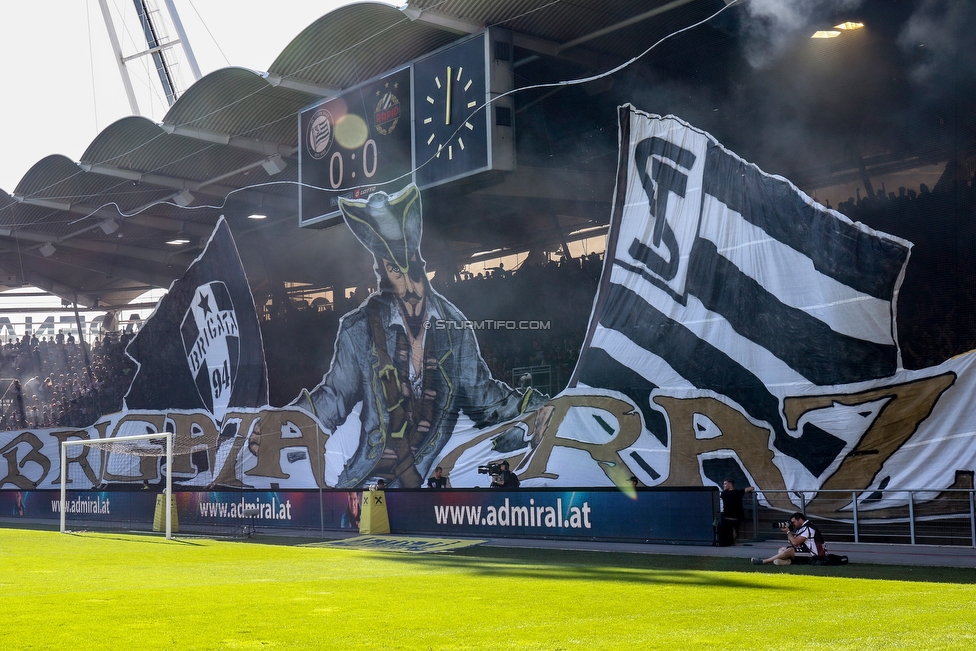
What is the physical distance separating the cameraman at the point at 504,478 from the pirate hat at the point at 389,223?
6808 mm

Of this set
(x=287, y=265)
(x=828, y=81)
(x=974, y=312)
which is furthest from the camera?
(x=287, y=265)

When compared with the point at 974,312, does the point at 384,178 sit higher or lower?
higher

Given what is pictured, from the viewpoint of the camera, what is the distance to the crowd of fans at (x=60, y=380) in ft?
131

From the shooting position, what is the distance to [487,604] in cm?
967

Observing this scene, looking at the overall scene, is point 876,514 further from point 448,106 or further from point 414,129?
point 414,129

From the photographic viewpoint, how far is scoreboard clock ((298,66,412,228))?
26.4 metres

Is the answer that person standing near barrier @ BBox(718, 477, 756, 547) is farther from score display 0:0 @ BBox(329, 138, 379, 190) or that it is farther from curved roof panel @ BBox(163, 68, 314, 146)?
curved roof panel @ BBox(163, 68, 314, 146)

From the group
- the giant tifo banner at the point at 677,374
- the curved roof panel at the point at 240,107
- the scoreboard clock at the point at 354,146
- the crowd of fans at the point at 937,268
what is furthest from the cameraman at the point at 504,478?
the curved roof panel at the point at 240,107

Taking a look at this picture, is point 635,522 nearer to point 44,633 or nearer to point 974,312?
point 974,312

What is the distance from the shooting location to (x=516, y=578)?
481 inches

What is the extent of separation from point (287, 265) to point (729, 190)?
19240 millimetres

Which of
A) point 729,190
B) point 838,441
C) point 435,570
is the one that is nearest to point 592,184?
point 729,190

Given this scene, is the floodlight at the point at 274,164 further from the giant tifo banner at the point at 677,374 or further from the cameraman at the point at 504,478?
the cameraman at the point at 504,478

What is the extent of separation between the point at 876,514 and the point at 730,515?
234 centimetres
